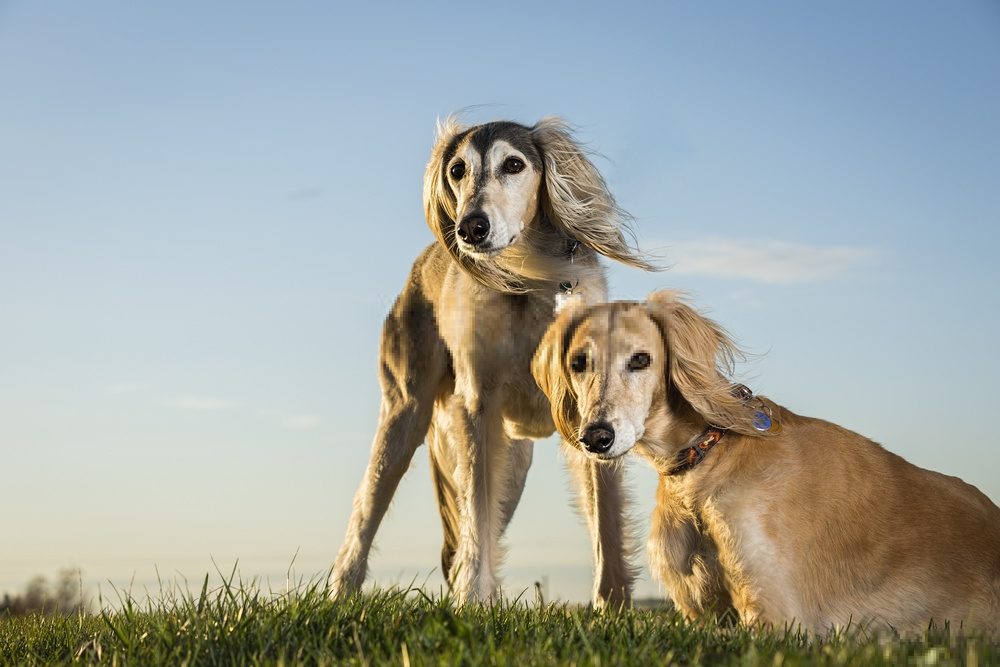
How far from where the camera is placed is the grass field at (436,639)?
3420mm

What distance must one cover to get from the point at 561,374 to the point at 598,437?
1.85 ft

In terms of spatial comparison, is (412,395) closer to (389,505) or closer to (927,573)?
(389,505)

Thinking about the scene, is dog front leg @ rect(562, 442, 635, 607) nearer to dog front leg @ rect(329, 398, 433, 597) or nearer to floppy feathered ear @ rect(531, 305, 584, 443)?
dog front leg @ rect(329, 398, 433, 597)

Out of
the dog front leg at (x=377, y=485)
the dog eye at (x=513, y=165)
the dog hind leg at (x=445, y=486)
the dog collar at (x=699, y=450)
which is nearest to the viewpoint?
the dog collar at (x=699, y=450)

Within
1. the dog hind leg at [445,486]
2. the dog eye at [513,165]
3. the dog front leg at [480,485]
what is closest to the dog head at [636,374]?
the dog front leg at [480,485]

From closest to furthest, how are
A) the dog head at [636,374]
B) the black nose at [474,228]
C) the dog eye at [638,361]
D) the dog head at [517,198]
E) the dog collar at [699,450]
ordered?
the dog head at [636,374] < the dog eye at [638,361] < the dog collar at [699,450] < the black nose at [474,228] < the dog head at [517,198]

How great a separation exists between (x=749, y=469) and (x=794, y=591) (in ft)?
1.89

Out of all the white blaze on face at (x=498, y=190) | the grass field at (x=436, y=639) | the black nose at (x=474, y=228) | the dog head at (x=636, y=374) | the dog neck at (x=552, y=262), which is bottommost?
the grass field at (x=436, y=639)

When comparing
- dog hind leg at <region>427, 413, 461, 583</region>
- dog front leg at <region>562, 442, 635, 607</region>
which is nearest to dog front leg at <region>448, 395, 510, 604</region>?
dog front leg at <region>562, 442, 635, 607</region>

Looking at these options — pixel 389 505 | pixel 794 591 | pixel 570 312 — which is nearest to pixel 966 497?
pixel 794 591

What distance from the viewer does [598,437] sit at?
4418 mm

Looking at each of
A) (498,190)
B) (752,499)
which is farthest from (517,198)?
(752,499)

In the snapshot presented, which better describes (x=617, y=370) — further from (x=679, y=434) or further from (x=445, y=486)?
(x=445, y=486)

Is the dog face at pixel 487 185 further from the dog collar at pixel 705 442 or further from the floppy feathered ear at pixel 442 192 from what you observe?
the dog collar at pixel 705 442
